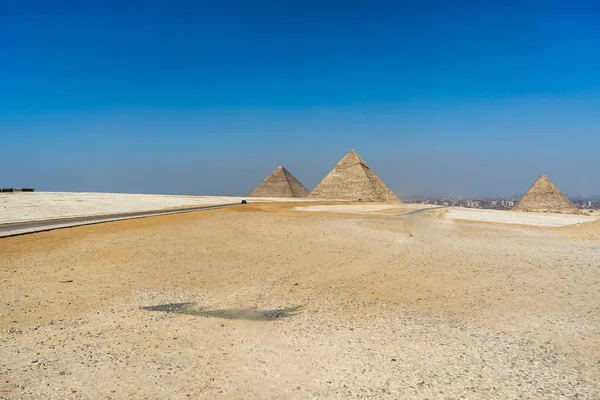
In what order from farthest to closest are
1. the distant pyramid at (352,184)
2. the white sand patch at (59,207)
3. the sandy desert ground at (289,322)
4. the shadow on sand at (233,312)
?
→ the distant pyramid at (352,184)
the white sand patch at (59,207)
the shadow on sand at (233,312)
the sandy desert ground at (289,322)

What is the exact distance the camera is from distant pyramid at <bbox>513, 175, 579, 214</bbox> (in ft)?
197

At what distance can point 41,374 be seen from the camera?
17.0 feet

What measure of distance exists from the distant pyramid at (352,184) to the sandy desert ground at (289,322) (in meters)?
58.6

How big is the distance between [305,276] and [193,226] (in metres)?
9.73

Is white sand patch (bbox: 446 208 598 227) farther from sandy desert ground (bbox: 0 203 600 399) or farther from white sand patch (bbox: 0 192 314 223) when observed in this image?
white sand patch (bbox: 0 192 314 223)

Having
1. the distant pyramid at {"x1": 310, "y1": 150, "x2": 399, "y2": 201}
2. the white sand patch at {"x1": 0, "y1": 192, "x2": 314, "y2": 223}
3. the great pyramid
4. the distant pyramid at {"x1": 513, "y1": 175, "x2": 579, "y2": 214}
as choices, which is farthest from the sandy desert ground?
the great pyramid

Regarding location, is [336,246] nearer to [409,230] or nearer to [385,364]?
[409,230]

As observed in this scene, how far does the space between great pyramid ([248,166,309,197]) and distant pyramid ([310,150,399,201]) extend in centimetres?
743

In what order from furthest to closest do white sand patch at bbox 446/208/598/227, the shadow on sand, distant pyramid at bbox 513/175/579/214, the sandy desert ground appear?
distant pyramid at bbox 513/175/579/214
white sand patch at bbox 446/208/598/227
the shadow on sand
the sandy desert ground

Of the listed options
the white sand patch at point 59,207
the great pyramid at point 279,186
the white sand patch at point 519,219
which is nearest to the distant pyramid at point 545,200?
the white sand patch at point 519,219

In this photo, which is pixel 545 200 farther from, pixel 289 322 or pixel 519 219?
pixel 289 322

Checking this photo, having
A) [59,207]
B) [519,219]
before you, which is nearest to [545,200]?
[519,219]

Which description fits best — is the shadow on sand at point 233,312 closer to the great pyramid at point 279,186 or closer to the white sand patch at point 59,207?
the white sand patch at point 59,207

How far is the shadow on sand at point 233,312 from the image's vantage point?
7.64 metres
